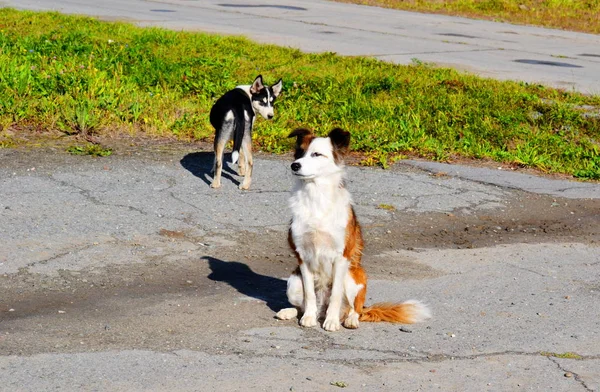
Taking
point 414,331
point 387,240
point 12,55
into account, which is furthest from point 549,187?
point 12,55

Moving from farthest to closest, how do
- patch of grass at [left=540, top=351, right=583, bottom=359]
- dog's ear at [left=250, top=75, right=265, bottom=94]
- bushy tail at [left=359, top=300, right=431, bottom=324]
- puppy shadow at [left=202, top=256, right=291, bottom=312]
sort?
dog's ear at [left=250, top=75, right=265, bottom=94]
puppy shadow at [left=202, top=256, right=291, bottom=312]
bushy tail at [left=359, top=300, right=431, bottom=324]
patch of grass at [left=540, top=351, right=583, bottom=359]

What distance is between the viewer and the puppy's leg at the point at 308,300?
5.96 metres

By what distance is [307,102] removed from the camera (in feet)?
42.1

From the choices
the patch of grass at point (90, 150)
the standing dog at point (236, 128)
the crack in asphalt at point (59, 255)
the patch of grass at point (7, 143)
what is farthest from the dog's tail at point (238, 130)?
the patch of grass at point (7, 143)

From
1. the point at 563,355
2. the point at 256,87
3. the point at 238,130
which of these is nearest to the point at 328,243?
the point at 563,355

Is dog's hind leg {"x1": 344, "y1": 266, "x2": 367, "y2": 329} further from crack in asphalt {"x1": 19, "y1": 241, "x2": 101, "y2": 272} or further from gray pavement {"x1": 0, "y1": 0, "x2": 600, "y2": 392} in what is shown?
crack in asphalt {"x1": 19, "y1": 241, "x2": 101, "y2": 272}

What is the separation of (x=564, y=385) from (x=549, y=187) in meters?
5.04

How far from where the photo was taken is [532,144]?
11.4 m

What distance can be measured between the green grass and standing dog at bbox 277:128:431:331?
4.45 m

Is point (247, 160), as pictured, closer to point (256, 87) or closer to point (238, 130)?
point (238, 130)

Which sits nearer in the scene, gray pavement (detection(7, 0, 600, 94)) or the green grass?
the green grass

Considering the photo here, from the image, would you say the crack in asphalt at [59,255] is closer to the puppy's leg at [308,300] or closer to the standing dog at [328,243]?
the standing dog at [328,243]

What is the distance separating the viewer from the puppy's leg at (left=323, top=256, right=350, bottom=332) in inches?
233

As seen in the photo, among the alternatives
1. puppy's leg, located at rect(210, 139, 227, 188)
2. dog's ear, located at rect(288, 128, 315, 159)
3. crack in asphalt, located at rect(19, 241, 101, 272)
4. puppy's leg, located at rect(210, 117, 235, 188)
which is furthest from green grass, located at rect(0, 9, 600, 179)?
dog's ear, located at rect(288, 128, 315, 159)
